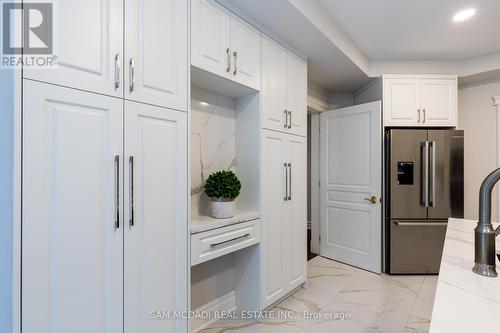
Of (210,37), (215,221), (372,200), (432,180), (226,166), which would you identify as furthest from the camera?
(372,200)

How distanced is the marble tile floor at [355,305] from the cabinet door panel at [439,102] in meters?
1.80

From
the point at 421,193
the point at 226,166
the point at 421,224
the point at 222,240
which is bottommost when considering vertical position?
the point at 421,224

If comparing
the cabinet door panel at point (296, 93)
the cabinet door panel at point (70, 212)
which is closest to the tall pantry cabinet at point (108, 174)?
the cabinet door panel at point (70, 212)

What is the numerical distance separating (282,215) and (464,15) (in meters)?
2.35

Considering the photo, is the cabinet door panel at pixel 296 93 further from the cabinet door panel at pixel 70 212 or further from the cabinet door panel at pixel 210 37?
the cabinet door panel at pixel 70 212

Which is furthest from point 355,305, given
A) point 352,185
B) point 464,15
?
point 464,15

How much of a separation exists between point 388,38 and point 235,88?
1.84 m

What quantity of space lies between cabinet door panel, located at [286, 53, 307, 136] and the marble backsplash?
56cm

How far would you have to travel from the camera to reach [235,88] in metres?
2.20

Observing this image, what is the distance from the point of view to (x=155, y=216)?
1495mm

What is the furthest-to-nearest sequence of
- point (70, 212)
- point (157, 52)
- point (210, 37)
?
point (210, 37) → point (157, 52) → point (70, 212)

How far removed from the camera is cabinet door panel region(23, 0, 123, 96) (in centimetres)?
114

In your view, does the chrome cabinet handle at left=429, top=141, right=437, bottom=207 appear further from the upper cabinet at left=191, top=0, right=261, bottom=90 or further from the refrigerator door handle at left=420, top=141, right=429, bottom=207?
the upper cabinet at left=191, top=0, right=261, bottom=90

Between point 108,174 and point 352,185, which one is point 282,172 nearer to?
point 352,185
